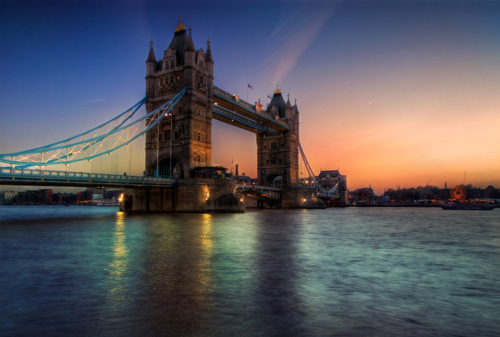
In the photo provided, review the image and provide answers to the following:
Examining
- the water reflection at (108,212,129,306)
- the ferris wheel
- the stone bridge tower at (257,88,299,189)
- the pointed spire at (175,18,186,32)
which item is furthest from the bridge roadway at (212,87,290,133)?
the ferris wheel

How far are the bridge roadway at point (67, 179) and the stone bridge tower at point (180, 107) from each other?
695cm

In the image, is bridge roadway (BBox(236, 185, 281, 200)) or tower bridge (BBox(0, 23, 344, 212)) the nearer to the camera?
tower bridge (BBox(0, 23, 344, 212))

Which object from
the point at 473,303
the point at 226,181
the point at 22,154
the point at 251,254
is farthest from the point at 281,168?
the point at 473,303

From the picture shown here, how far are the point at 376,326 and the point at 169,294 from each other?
450 cm

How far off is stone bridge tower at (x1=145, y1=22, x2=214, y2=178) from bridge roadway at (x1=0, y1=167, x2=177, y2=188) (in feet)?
22.8

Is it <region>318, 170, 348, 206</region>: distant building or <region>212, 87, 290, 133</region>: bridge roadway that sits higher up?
<region>212, 87, 290, 133</region>: bridge roadway

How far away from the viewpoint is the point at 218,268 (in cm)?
1072

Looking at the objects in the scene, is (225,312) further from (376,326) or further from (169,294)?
(376,326)

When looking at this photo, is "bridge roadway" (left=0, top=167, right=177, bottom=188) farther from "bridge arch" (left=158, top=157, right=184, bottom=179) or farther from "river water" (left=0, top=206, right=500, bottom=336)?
"river water" (left=0, top=206, right=500, bottom=336)

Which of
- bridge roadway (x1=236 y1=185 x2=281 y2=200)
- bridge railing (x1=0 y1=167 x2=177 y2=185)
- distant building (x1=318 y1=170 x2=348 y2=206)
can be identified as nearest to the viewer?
bridge railing (x1=0 y1=167 x2=177 y2=185)

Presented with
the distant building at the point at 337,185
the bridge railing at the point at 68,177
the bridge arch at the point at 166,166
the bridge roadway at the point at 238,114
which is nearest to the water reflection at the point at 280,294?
the bridge railing at the point at 68,177

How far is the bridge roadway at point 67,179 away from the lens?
3117 centimetres

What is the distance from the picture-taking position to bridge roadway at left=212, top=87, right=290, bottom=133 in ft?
197

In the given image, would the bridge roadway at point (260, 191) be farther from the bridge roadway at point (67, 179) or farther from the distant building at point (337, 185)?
the distant building at point (337, 185)
